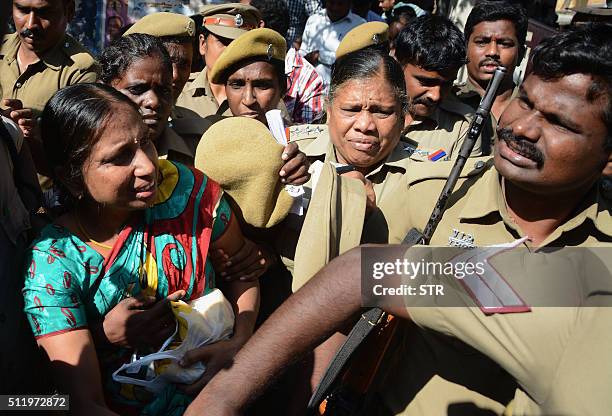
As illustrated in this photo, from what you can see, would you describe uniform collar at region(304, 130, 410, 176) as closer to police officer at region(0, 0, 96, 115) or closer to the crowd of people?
the crowd of people

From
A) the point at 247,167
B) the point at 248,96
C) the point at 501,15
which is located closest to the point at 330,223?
the point at 247,167

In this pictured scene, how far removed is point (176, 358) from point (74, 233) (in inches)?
20.1

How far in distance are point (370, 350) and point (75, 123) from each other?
1152 mm

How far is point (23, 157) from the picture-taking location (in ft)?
7.14

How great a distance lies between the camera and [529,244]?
5.89 feet

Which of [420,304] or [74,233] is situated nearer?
[420,304]

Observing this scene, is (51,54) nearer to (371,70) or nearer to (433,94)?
(371,70)

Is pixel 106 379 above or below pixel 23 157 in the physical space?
below

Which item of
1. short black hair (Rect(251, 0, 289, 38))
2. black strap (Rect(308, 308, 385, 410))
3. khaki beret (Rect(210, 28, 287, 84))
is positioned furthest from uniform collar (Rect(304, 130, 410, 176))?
short black hair (Rect(251, 0, 289, 38))

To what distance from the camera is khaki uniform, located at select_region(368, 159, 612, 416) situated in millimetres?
1074

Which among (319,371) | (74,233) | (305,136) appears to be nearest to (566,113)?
(319,371)

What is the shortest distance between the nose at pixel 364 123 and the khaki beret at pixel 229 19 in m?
1.78

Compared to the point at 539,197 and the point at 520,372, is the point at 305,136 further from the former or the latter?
the point at 520,372

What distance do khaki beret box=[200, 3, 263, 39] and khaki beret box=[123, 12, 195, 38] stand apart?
0.65 meters
